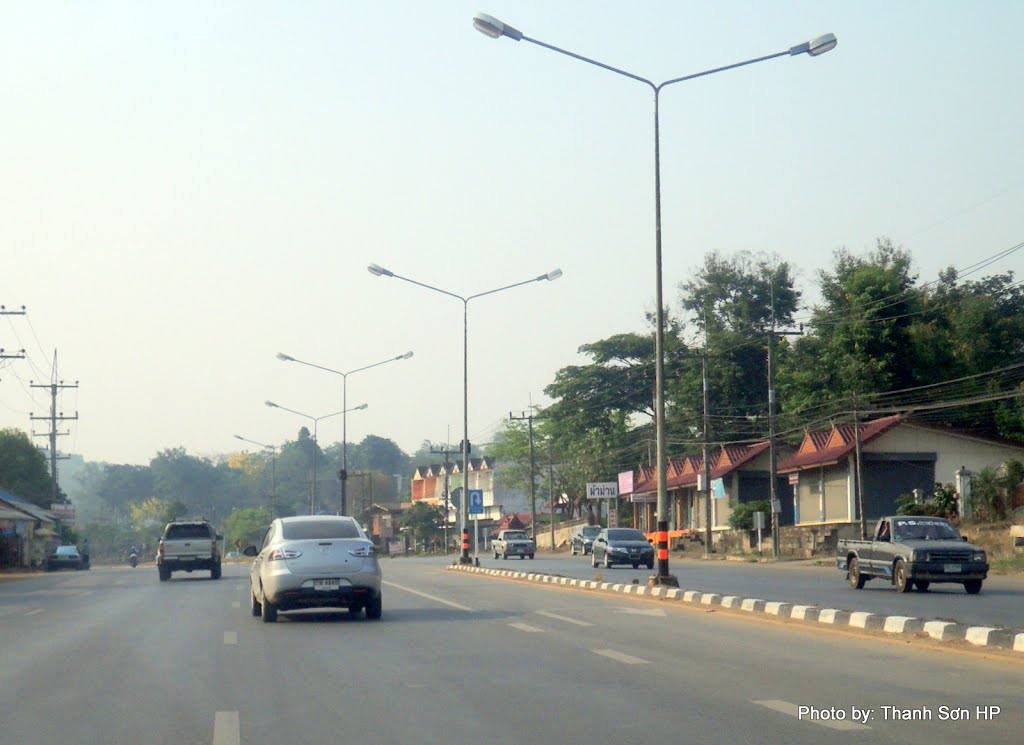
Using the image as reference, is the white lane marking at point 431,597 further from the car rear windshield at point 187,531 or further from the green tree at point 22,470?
the green tree at point 22,470

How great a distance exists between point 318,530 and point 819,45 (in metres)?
12.6

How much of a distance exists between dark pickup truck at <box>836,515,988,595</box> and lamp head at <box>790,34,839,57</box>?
33.5 ft

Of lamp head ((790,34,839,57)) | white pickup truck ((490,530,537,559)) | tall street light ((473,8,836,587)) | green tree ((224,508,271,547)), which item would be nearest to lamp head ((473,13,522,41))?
tall street light ((473,8,836,587))

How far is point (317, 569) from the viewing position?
59.1ft

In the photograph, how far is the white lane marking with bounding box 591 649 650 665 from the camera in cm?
1262

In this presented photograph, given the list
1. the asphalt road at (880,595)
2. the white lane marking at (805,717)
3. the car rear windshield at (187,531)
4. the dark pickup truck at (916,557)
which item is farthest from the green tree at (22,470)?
the white lane marking at (805,717)

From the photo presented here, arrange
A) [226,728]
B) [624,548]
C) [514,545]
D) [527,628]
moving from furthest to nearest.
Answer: [514,545] < [624,548] < [527,628] < [226,728]

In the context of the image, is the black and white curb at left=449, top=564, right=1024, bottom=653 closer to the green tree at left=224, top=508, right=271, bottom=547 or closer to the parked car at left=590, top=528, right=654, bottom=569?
the parked car at left=590, top=528, right=654, bottom=569

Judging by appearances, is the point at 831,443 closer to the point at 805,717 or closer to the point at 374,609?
the point at 374,609

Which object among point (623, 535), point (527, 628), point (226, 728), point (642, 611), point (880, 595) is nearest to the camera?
point (226, 728)

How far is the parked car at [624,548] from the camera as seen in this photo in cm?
4428

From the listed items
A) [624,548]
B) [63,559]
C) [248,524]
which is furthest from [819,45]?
[248,524]

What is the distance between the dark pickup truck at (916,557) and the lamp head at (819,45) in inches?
401

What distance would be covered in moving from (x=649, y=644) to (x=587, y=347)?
74018 millimetres
